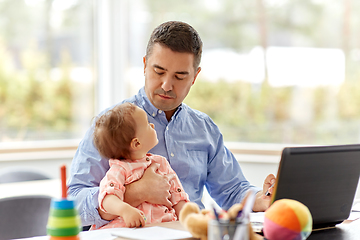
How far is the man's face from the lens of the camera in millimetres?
1624

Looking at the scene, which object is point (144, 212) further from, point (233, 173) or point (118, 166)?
point (233, 173)

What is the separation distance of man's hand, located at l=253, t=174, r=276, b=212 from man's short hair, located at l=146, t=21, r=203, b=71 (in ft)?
2.00

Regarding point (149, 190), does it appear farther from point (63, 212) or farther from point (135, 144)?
point (63, 212)

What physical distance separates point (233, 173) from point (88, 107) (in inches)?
110

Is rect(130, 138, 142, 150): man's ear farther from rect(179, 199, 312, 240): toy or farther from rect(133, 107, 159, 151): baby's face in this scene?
rect(179, 199, 312, 240): toy

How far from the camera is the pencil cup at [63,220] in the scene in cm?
88

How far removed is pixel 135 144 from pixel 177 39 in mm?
515

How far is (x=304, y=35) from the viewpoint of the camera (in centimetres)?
374

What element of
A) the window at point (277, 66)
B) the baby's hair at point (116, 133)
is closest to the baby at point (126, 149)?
the baby's hair at point (116, 133)

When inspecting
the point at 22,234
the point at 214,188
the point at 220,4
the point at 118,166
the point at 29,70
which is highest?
the point at 220,4

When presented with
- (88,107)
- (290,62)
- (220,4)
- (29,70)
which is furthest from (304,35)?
(29,70)

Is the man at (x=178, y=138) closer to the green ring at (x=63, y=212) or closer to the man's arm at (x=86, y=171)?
the man's arm at (x=86, y=171)

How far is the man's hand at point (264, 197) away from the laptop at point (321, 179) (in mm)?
227

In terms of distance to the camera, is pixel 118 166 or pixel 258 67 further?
pixel 258 67
